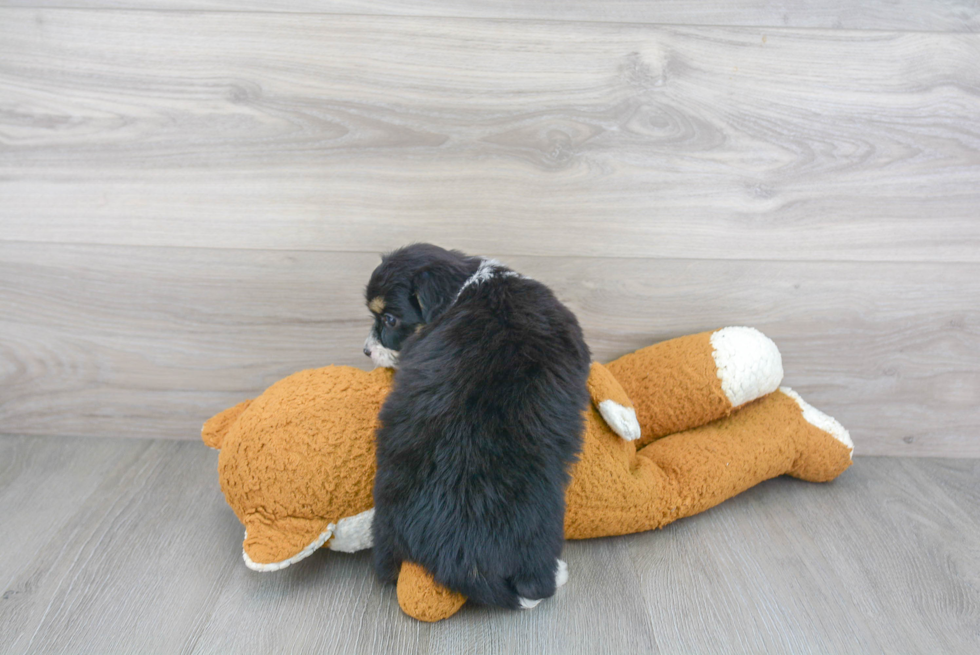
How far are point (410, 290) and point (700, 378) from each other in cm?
61

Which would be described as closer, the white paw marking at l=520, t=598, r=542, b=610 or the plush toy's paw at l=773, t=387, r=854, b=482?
the white paw marking at l=520, t=598, r=542, b=610

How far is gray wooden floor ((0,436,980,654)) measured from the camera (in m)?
0.94

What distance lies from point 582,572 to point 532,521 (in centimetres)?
25

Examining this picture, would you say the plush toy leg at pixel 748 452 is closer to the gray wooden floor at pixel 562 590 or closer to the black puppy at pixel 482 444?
the gray wooden floor at pixel 562 590

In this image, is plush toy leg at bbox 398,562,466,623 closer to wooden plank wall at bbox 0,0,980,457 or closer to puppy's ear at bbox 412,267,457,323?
puppy's ear at bbox 412,267,457,323

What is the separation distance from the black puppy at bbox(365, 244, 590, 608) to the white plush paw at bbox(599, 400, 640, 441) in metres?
0.11

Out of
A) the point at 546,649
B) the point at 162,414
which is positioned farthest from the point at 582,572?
the point at 162,414

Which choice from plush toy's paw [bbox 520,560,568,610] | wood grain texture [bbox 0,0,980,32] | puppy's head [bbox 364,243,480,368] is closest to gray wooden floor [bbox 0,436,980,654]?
plush toy's paw [bbox 520,560,568,610]

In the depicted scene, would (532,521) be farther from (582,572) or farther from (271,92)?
(271,92)

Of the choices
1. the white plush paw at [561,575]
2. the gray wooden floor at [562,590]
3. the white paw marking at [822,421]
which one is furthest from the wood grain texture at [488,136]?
the white plush paw at [561,575]

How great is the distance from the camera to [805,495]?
1.31 meters

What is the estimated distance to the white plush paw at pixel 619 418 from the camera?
3.61 feet

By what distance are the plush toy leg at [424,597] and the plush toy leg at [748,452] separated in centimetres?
44

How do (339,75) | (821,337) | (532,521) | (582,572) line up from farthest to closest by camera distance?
(821,337) → (339,75) → (582,572) → (532,521)
